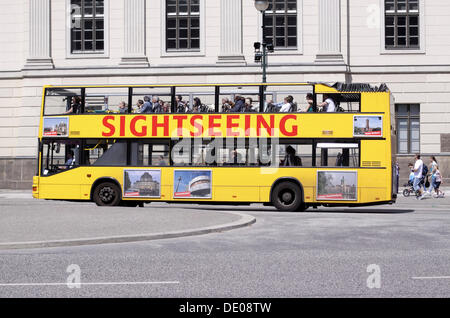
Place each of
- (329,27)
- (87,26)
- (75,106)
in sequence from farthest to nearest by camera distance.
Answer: (87,26) → (329,27) → (75,106)

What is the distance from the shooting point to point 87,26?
34.1 meters

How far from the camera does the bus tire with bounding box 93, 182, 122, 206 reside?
784 inches

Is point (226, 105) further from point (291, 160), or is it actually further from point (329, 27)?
point (329, 27)

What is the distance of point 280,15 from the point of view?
33.1m

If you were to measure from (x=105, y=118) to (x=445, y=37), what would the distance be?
19.4 metres

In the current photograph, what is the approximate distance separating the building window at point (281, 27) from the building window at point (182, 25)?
3478mm

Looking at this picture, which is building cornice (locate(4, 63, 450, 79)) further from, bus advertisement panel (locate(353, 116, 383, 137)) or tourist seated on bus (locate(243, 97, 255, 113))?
bus advertisement panel (locate(353, 116, 383, 137))

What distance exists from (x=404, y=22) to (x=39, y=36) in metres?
17.8

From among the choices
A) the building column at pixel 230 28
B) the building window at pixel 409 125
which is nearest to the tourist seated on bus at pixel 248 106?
the building column at pixel 230 28

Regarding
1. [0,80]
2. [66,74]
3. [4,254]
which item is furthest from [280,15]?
[4,254]

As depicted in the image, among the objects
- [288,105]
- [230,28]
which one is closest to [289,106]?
[288,105]

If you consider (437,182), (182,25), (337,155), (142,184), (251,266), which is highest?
(182,25)

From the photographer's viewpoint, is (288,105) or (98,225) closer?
(98,225)
